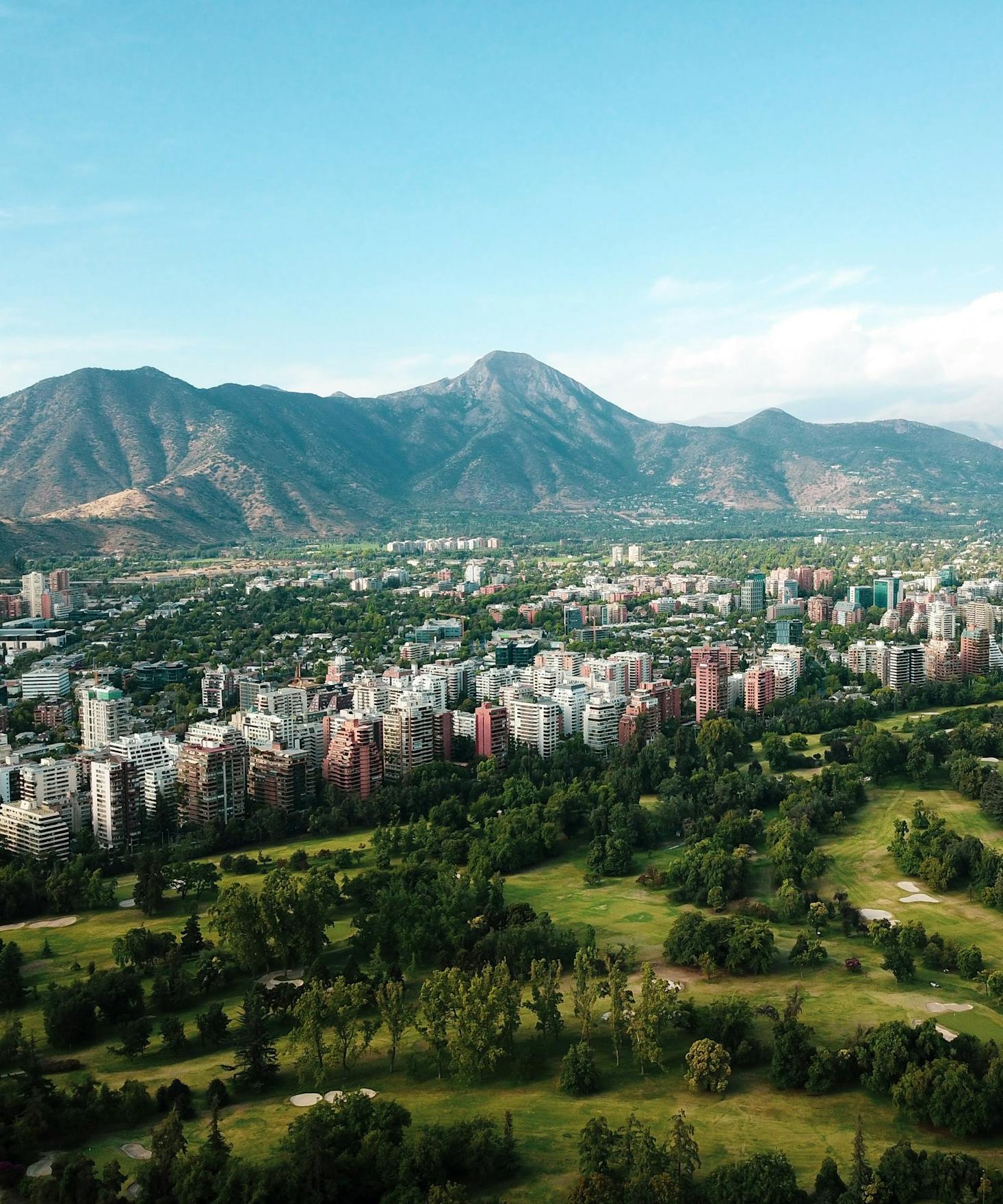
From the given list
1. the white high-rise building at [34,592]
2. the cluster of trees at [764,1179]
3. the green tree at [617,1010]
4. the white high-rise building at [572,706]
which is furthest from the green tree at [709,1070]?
the white high-rise building at [34,592]

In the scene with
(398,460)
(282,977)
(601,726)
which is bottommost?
(282,977)

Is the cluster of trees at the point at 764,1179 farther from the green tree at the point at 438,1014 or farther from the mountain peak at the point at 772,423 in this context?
the mountain peak at the point at 772,423

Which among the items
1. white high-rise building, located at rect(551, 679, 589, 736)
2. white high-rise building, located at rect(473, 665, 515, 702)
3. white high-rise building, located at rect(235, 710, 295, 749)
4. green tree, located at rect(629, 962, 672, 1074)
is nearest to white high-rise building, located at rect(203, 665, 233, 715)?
white high-rise building, located at rect(235, 710, 295, 749)

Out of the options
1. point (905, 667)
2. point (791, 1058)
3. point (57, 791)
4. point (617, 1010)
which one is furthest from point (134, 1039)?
point (905, 667)

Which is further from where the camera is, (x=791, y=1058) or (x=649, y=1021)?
(x=649, y=1021)

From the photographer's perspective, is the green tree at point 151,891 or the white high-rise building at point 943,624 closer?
the green tree at point 151,891

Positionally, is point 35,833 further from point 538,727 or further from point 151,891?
point 538,727

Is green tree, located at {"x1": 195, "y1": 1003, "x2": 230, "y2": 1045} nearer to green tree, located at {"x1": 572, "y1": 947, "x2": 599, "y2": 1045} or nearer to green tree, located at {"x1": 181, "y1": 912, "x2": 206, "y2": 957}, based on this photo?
green tree, located at {"x1": 181, "y1": 912, "x2": 206, "y2": 957}
